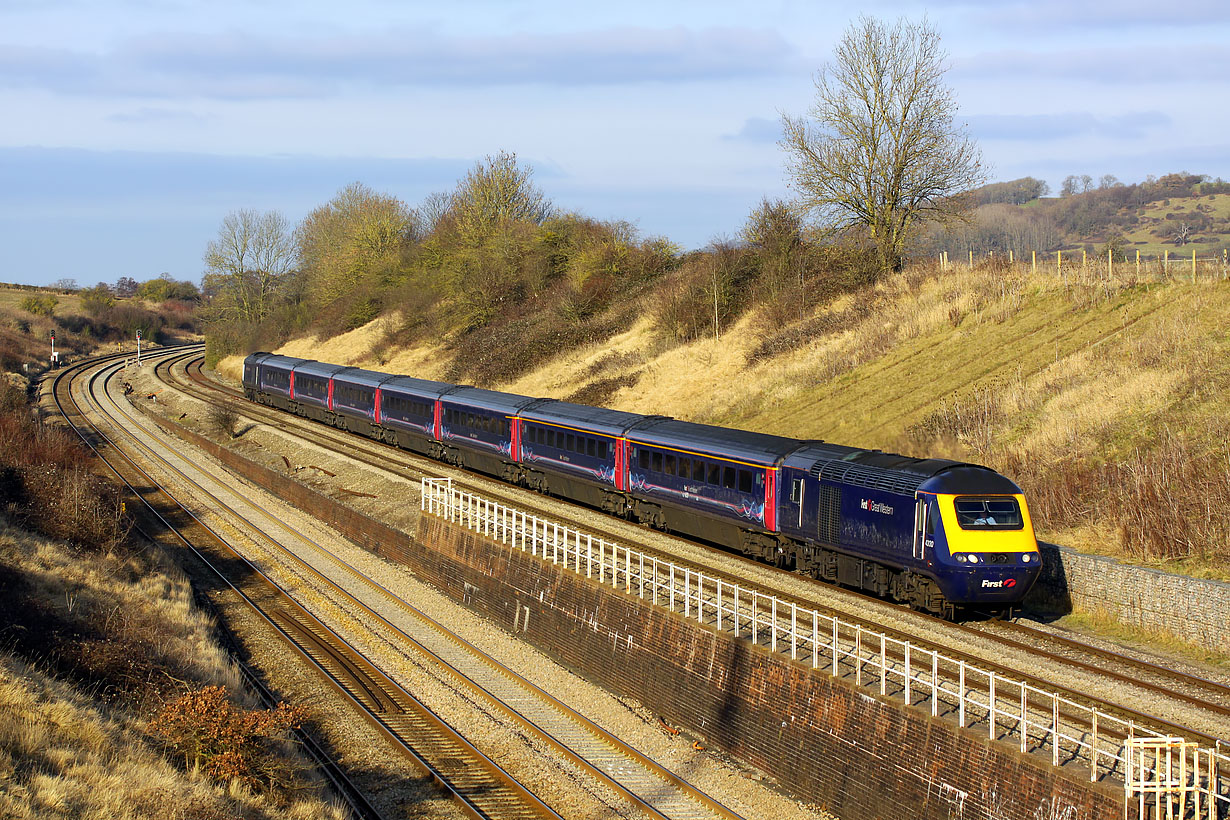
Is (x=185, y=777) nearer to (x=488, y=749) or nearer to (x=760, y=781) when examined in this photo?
(x=488, y=749)

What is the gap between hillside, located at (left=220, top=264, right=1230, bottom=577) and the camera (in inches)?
837

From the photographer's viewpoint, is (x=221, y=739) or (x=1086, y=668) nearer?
(x=221, y=739)

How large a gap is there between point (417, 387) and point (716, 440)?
19.6 m

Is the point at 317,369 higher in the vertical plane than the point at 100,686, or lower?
higher

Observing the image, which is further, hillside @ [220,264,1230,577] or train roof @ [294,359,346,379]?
train roof @ [294,359,346,379]

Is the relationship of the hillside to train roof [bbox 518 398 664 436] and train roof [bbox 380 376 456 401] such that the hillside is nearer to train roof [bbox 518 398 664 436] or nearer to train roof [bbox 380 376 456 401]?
train roof [bbox 518 398 664 436]

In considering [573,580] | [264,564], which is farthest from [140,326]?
[573,580]

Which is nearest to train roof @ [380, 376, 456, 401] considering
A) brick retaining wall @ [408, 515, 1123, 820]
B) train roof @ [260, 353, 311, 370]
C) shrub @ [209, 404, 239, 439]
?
shrub @ [209, 404, 239, 439]

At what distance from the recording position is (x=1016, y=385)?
3103 cm

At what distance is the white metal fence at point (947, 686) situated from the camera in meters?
11.1

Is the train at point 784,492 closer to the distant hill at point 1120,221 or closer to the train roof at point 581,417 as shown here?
the train roof at point 581,417

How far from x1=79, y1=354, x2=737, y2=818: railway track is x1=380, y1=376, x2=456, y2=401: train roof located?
1254 cm

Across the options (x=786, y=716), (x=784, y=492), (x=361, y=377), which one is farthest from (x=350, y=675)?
(x=361, y=377)

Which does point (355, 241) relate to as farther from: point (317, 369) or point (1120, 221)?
point (1120, 221)
